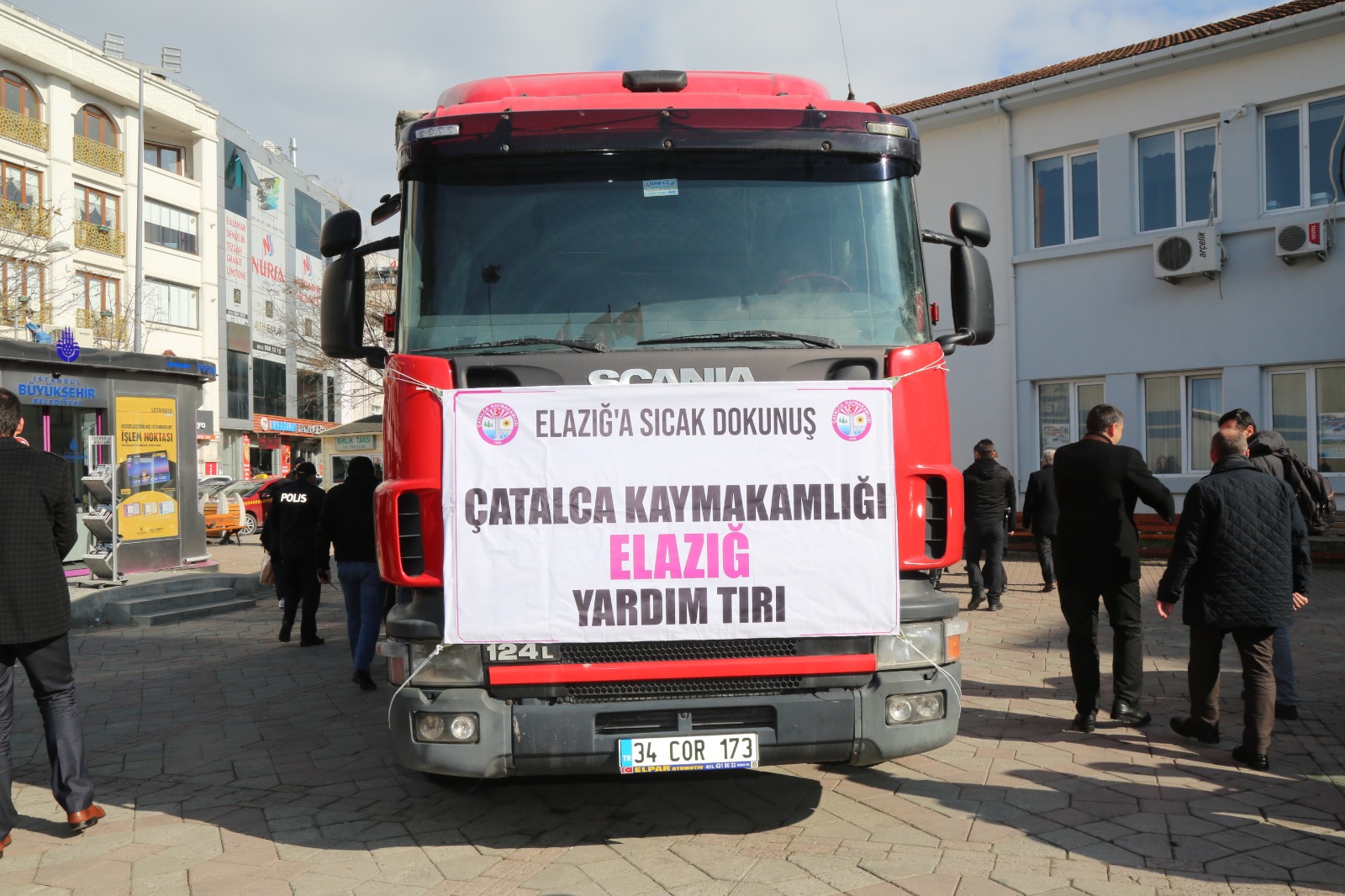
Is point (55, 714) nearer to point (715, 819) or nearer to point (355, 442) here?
point (715, 819)

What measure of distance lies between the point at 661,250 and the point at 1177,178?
15.0 meters

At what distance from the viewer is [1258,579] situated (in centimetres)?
582

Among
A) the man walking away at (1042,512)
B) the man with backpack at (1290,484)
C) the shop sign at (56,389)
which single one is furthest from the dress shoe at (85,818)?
the man walking away at (1042,512)

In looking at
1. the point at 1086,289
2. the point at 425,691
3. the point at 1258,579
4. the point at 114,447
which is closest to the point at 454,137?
the point at 425,691

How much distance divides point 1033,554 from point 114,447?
13.5 metres

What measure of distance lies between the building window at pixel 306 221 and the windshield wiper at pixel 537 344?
5240 centimetres

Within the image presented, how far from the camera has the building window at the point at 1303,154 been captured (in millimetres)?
15820

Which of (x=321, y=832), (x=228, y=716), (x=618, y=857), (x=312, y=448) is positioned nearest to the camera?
(x=618, y=857)

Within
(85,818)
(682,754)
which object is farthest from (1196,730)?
(85,818)

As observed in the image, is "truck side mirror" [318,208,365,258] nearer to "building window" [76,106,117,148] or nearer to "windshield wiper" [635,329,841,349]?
"windshield wiper" [635,329,841,349]

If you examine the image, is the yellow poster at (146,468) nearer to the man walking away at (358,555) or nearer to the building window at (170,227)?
the man walking away at (358,555)

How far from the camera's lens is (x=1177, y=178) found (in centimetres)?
A: 1730

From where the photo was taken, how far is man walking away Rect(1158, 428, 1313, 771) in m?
5.77

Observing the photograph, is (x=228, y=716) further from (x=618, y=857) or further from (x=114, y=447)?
(x=114, y=447)
